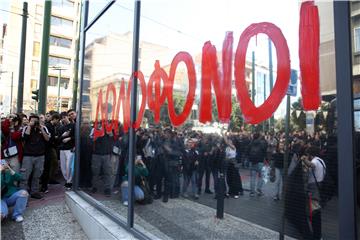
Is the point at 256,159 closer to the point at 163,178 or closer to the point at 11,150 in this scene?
the point at 163,178

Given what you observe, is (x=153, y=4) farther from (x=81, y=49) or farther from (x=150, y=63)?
(x=81, y=49)

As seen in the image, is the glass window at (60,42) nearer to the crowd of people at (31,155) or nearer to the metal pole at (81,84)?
the crowd of people at (31,155)

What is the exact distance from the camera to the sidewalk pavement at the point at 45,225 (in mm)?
4527

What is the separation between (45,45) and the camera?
8.83 meters

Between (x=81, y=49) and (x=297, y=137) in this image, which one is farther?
(x=81, y=49)

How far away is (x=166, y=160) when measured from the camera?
137 inches

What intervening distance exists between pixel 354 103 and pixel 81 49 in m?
5.35

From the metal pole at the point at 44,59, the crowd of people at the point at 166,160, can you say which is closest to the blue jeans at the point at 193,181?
the crowd of people at the point at 166,160

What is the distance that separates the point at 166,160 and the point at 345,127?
204cm

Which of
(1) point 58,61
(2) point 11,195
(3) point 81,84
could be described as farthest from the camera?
(1) point 58,61

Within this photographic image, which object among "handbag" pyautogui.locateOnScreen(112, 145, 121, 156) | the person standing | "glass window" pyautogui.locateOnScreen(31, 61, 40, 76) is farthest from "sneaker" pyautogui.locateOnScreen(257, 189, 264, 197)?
"glass window" pyautogui.locateOnScreen(31, 61, 40, 76)

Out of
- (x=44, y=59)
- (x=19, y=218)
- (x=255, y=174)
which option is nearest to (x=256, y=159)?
(x=255, y=174)

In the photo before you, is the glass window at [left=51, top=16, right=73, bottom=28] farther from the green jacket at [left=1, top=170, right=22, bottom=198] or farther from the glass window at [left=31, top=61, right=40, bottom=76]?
the green jacket at [left=1, top=170, right=22, bottom=198]

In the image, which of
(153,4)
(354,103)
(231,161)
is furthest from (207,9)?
(354,103)
